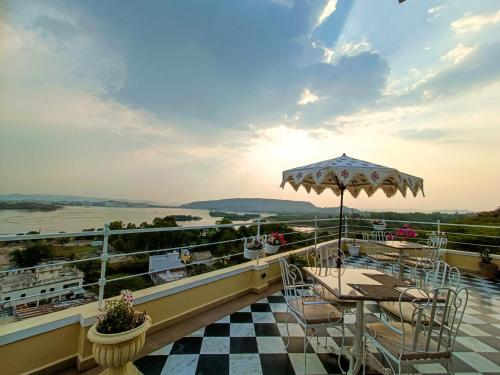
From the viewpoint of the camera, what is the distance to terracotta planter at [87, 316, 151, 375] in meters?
1.49

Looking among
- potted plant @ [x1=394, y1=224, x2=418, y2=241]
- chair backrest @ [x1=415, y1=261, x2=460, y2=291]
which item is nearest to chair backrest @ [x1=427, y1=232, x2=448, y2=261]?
potted plant @ [x1=394, y1=224, x2=418, y2=241]

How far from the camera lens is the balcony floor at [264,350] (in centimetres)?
196

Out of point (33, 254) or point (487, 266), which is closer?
point (33, 254)

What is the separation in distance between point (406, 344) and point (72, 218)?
6.68 meters

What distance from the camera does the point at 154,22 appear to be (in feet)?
16.5

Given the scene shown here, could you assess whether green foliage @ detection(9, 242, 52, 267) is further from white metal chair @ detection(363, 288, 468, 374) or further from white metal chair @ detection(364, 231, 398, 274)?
white metal chair @ detection(364, 231, 398, 274)

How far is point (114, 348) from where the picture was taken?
150 cm

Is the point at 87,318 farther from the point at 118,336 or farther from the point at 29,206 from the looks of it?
the point at 29,206

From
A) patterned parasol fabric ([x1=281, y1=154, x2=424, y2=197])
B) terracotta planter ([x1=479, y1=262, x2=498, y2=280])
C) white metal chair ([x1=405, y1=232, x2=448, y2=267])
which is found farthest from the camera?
terracotta planter ([x1=479, y1=262, x2=498, y2=280])

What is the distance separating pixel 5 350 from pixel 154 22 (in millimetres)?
6090

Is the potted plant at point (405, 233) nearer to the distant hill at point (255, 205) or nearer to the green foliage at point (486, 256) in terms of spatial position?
the green foliage at point (486, 256)

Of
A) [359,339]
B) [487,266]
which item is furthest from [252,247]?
[487,266]

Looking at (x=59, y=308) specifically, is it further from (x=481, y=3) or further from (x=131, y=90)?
(x=481, y=3)

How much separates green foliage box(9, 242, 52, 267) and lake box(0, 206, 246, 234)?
9.8 inches
